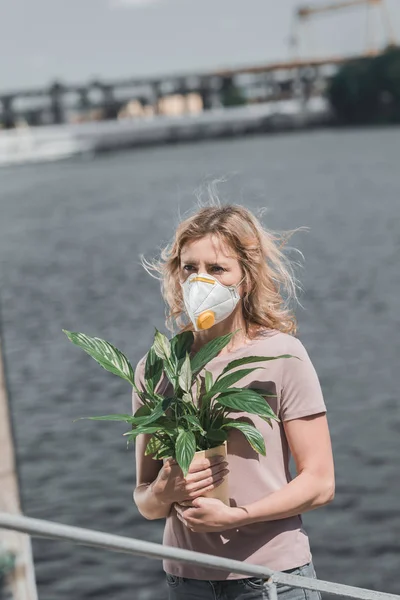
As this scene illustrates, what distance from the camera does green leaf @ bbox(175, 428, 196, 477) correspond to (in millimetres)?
2348

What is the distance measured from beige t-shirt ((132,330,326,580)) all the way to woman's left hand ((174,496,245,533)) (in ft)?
0.28

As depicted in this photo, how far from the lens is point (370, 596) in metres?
2.14

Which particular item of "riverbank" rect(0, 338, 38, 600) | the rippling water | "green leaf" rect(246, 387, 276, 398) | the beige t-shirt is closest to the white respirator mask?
the beige t-shirt

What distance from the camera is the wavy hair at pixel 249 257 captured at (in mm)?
2574

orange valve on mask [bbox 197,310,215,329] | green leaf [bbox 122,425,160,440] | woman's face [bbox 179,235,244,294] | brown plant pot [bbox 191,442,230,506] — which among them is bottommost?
brown plant pot [bbox 191,442,230,506]

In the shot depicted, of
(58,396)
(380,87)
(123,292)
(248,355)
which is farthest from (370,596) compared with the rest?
(380,87)

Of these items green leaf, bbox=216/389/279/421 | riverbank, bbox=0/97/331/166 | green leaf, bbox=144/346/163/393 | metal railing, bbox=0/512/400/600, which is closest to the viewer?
metal railing, bbox=0/512/400/600

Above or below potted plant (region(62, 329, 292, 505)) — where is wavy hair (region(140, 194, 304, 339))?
above

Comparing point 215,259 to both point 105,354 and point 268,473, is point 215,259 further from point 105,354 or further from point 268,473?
point 268,473

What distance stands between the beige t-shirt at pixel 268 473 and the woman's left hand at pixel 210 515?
9 cm

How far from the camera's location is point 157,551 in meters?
1.96

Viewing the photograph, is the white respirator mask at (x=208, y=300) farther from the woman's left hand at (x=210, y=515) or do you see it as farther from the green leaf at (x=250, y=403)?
the woman's left hand at (x=210, y=515)

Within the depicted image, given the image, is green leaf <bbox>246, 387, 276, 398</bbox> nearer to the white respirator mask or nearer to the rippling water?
the white respirator mask

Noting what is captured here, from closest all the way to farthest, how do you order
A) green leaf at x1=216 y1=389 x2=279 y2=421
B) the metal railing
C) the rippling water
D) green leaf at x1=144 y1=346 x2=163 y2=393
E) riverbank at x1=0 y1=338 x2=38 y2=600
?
the metal railing
green leaf at x1=216 y1=389 x2=279 y2=421
green leaf at x1=144 y1=346 x2=163 y2=393
riverbank at x1=0 y1=338 x2=38 y2=600
the rippling water
